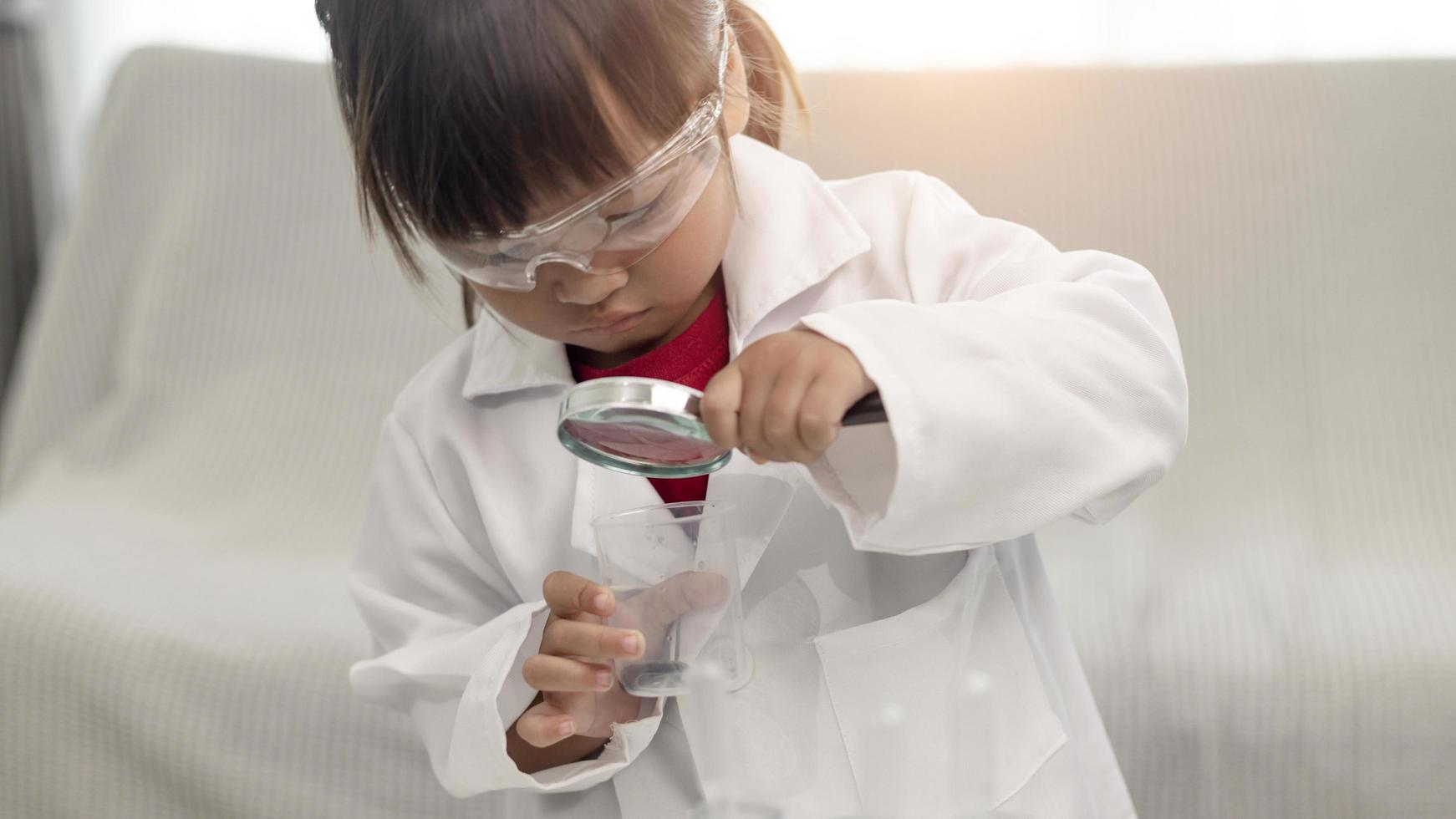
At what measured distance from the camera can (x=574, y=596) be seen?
2.49 feet

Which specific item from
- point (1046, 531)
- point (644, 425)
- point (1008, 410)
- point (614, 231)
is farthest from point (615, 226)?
point (1046, 531)

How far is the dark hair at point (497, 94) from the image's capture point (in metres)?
0.68

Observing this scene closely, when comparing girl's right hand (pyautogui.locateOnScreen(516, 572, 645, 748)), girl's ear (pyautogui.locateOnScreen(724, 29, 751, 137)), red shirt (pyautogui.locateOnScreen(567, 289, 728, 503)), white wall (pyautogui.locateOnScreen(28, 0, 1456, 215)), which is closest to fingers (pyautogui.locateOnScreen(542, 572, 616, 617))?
girl's right hand (pyautogui.locateOnScreen(516, 572, 645, 748))

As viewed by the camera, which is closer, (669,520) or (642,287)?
(669,520)

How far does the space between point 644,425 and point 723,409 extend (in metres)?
0.07

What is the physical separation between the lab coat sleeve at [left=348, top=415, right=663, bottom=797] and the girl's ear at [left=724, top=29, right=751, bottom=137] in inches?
12.8

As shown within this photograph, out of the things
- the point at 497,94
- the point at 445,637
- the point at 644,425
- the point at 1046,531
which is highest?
the point at 497,94

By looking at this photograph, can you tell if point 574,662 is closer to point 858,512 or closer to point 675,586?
point 675,586

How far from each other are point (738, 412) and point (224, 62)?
1680 millimetres

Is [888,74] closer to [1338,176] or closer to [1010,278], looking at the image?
[1338,176]

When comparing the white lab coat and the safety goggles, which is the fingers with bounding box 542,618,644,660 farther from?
the safety goggles

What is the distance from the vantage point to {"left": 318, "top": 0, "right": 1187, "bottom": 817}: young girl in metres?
0.64

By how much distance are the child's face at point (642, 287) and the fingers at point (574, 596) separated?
16 centimetres

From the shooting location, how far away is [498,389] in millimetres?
899
